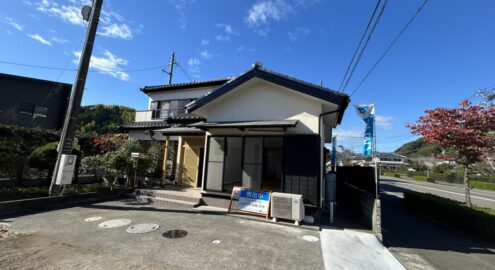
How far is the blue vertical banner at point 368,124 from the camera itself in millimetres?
6262

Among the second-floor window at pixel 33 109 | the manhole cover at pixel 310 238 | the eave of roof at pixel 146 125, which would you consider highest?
the second-floor window at pixel 33 109

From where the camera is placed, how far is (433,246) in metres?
5.78

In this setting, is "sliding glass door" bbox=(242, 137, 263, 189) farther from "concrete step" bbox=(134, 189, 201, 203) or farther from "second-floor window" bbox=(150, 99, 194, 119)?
"second-floor window" bbox=(150, 99, 194, 119)

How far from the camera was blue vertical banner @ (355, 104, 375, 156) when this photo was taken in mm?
6262

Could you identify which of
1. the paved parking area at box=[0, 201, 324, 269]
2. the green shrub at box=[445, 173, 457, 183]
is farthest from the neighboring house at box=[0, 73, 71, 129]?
the green shrub at box=[445, 173, 457, 183]

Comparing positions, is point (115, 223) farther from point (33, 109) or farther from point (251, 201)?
point (33, 109)

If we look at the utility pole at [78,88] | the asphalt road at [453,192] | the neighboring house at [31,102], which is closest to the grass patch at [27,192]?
the utility pole at [78,88]

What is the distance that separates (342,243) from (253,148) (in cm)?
373

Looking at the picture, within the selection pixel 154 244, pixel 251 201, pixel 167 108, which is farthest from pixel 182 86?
pixel 154 244

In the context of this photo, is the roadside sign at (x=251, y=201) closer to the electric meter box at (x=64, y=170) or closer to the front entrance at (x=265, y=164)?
the front entrance at (x=265, y=164)

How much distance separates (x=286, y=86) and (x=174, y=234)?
17.2 ft

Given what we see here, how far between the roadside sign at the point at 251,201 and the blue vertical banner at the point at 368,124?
3215 millimetres

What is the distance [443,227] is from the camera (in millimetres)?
7867

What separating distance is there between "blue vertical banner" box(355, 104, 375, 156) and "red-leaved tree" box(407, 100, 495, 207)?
4.59m
